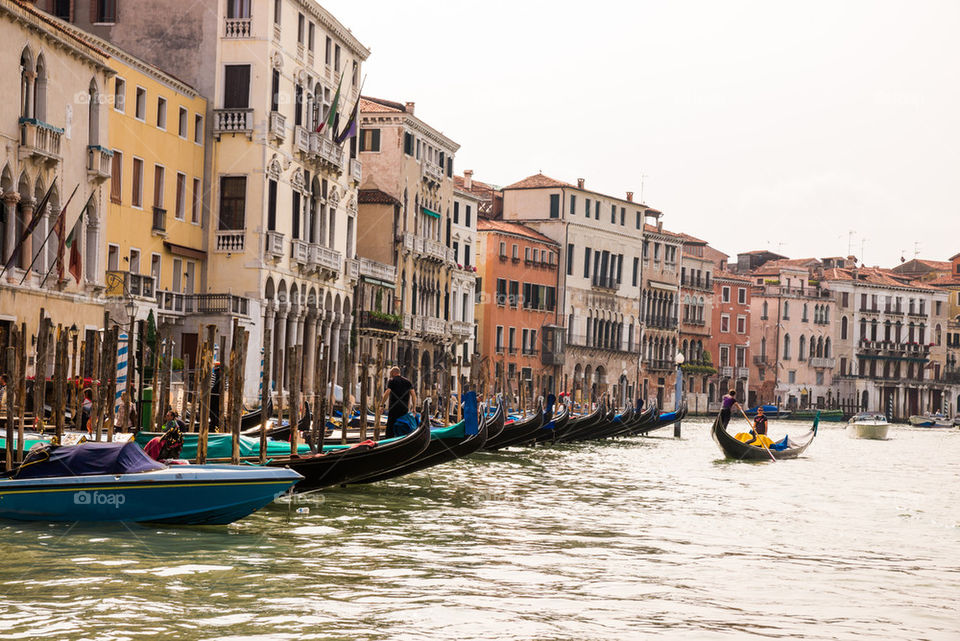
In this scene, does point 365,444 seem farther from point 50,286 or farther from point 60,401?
point 50,286

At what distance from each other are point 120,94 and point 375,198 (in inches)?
617

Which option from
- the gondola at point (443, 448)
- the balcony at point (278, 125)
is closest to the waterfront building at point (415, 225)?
the balcony at point (278, 125)

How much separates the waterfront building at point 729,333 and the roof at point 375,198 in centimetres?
3171

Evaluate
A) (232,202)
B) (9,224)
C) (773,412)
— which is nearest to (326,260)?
(232,202)

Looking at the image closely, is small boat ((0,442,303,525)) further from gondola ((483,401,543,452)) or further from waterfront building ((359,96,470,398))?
waterfront building ((359,96,470,398))

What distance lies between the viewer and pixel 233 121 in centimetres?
3148

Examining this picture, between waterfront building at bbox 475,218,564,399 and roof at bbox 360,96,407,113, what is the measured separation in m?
A: 10.5

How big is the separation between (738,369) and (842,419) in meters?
5.90

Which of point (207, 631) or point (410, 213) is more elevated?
point (410, 213)

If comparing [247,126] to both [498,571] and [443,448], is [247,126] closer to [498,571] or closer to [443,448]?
[443,448]

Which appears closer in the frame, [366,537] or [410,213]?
[366,537]

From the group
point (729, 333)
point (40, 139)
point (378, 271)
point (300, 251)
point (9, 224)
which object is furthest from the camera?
point (729, 333)

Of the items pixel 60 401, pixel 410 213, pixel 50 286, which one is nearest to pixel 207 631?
pixel 60 401

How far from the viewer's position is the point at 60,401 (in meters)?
13.9
